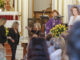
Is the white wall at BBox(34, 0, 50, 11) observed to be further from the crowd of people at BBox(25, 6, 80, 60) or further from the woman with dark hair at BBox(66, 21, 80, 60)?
the woman with dark hair at BBox(66, 21, 80, 60)

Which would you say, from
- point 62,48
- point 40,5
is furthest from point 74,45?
point 40,5

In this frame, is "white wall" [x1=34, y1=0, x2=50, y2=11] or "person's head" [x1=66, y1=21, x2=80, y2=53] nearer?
"person's head" [x1=66, y1=21, x2=80, y2=53]

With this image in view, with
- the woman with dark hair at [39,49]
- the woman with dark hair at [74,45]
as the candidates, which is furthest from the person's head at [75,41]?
the woman with dark hair at [39,49]

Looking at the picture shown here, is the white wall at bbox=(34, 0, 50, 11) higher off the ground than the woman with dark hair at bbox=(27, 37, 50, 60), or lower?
higher

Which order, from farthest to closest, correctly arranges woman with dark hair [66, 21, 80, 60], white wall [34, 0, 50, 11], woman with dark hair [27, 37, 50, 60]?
1. white wall [34, 0, 50, 11]
2. woman with dark hair [27, 37, 50, 60]
3. woman with dark hair [66, 21, 80, 60]

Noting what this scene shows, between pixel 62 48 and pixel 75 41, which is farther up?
pixel 75 41

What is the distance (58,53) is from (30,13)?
33.4 ft

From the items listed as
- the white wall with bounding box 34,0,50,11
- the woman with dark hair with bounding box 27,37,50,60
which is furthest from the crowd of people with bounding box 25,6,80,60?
the white wall with bounding box 34,0,50,11

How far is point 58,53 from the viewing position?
7.95 ft

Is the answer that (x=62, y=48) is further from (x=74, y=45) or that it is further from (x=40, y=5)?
(x=40, y=5)

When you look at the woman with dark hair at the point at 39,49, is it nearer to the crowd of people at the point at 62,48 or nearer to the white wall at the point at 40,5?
the crowd of people at the point at 62,48

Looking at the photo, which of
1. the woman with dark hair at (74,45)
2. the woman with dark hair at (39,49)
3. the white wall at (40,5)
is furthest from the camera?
the white wall at (40,5)

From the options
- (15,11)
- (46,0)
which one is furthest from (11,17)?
(46,0)

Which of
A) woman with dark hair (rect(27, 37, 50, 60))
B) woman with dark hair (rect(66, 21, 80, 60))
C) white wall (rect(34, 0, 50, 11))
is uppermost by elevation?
white wall (rect(34, 0, 50, 11))
